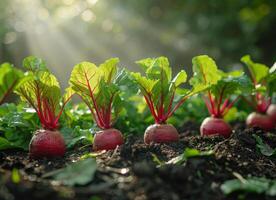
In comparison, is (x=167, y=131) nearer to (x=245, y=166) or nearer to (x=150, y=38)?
(x=245, y=166)

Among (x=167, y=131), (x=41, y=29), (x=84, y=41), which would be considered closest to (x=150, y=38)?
(x=84, y=41)

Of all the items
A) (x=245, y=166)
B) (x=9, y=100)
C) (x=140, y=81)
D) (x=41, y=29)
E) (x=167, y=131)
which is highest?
(x=41, y=29)

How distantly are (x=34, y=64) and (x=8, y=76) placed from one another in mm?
445

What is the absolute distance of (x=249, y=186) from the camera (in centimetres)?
198

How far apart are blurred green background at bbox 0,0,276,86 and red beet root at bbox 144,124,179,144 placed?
28.5 feet

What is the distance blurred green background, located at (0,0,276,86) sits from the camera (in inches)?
451

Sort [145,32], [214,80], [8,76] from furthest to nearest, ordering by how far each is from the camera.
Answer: [145,32], [214,80], [8,76]

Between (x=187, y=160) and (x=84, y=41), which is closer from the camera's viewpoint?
(x=187, y=160)

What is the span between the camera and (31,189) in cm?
177

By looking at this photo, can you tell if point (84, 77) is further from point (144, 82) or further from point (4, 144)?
point (4, 144)

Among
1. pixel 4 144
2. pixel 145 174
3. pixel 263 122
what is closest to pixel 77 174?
pixel 145 174

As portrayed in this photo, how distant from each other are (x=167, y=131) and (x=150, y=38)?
1026 centimetres

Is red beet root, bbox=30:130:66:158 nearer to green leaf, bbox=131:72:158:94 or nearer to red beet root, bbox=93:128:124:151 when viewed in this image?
red beet root, bbox=93:128:124:151

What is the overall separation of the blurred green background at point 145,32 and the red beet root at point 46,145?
29.8 feet
